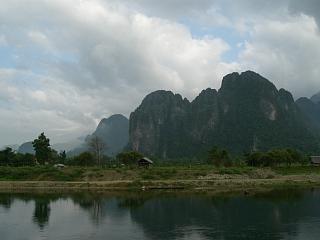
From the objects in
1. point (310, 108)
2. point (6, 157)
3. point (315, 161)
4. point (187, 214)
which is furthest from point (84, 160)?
point (310, 108)

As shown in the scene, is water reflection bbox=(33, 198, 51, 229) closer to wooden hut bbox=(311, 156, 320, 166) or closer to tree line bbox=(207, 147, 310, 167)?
tree line bbox=(207, 147, 310, 167)

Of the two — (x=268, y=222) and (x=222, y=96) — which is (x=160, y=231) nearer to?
(x=268, y=222)

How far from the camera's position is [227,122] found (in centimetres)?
12231

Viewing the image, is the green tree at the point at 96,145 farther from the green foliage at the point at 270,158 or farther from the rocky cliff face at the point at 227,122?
the rocky cliff face at the point at 227,122

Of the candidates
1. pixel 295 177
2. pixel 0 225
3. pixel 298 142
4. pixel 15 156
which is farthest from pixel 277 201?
pixel 298 142

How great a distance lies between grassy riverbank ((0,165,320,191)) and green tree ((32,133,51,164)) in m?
13.0

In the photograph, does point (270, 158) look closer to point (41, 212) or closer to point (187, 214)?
point (187, 214)

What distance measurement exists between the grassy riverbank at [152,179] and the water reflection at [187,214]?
442cm

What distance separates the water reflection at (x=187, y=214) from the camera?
21609 mm

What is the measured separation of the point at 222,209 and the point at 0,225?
1370cm

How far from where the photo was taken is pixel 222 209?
29.2m

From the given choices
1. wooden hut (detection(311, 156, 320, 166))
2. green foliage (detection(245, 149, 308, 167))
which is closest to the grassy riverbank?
green foliage (detection(245, 149, 308, 167))

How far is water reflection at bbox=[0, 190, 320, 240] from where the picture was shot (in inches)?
851

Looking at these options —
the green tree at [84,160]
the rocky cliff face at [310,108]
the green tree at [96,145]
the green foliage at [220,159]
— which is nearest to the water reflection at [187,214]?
the green foliage at [220,159]
